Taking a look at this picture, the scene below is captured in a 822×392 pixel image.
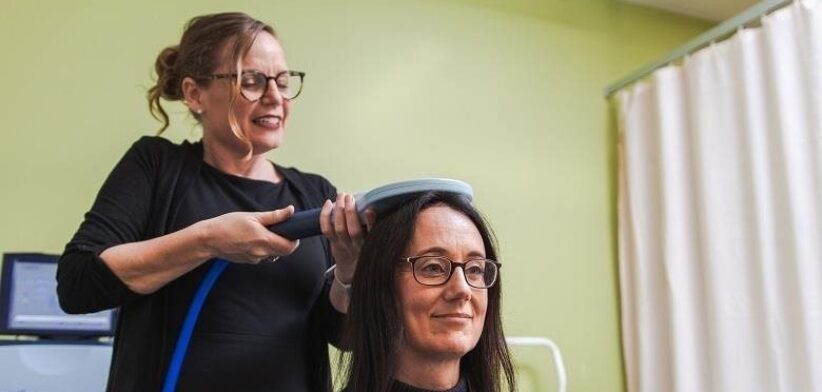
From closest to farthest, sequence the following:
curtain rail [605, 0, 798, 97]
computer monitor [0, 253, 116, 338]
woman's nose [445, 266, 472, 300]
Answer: woman's nose [445, 266, 472, 300] → computer monitor [0, 253, 116, 338] → curtain rail [605, 0, 798, 97]

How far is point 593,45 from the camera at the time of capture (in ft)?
7.60

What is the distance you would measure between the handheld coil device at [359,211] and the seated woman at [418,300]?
19 mm

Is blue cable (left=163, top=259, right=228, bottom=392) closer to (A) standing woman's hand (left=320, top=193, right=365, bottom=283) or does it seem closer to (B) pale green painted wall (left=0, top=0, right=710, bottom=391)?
(A) standing woman's hand (left=320, top=193, right=365, bottom=283)

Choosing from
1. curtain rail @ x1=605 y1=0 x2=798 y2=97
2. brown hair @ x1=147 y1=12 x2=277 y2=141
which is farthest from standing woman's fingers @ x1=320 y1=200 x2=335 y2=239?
curtain rail @ x1=605 y1=0 x2=798 y2=97

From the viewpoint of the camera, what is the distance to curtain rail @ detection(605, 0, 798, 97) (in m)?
Result: 1.81

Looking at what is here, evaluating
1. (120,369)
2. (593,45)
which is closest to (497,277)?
(120,369)

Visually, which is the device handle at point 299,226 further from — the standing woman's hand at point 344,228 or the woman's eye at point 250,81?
the woman's eye at point 250,81

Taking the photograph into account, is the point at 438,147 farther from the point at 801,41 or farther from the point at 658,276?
the point at 801,41

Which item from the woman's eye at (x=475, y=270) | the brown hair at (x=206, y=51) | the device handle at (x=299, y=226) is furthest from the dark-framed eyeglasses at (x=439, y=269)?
the brown hair at (x=206, y=51)

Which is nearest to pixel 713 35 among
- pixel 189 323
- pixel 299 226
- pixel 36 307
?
pixel 299 226

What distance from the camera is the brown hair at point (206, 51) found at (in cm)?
107

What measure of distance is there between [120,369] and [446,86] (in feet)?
4.31

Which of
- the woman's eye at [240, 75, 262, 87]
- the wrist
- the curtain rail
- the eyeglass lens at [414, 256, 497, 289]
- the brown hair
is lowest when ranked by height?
the eyeglass lens at [414, 256, 497, 289]

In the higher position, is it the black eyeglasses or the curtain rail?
the curtain rail
